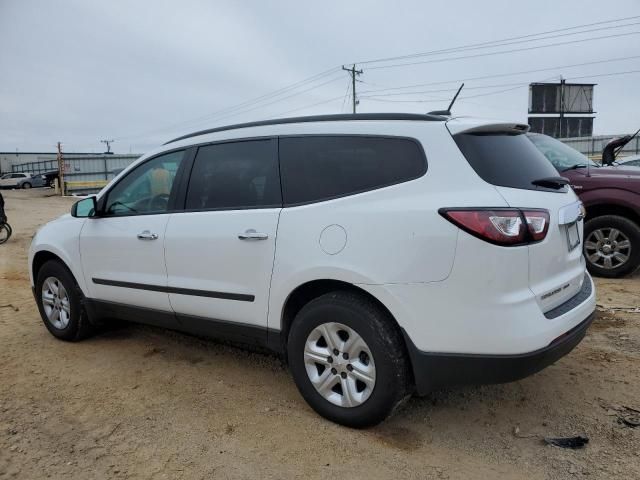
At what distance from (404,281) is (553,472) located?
1.17m

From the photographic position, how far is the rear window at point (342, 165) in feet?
9.42

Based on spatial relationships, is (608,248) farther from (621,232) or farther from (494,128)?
(494,128)

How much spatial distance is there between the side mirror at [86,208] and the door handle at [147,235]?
70 centimetres

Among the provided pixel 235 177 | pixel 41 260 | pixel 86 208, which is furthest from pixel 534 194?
pixel 41 260

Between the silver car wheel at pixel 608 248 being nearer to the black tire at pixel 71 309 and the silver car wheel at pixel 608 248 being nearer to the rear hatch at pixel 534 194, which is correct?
the rear hatch at pixel 534 194

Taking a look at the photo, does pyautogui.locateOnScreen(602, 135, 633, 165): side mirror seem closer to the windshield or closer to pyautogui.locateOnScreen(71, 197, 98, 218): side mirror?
the windshield

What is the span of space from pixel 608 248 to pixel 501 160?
14.1ft

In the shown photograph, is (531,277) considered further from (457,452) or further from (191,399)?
(191,399)

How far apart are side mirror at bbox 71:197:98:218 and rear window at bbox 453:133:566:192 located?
3033 mm

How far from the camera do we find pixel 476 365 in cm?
260

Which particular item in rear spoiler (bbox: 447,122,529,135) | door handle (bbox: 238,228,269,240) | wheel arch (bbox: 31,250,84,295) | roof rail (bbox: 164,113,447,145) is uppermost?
roof rail (bbox: 164,113,447,145)

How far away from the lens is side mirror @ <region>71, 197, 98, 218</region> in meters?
4.37

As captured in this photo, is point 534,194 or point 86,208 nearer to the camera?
point 534,194

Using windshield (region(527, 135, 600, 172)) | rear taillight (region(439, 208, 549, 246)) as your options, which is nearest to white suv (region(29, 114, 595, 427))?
rear taillight (region(439, 208, 549, 246))
